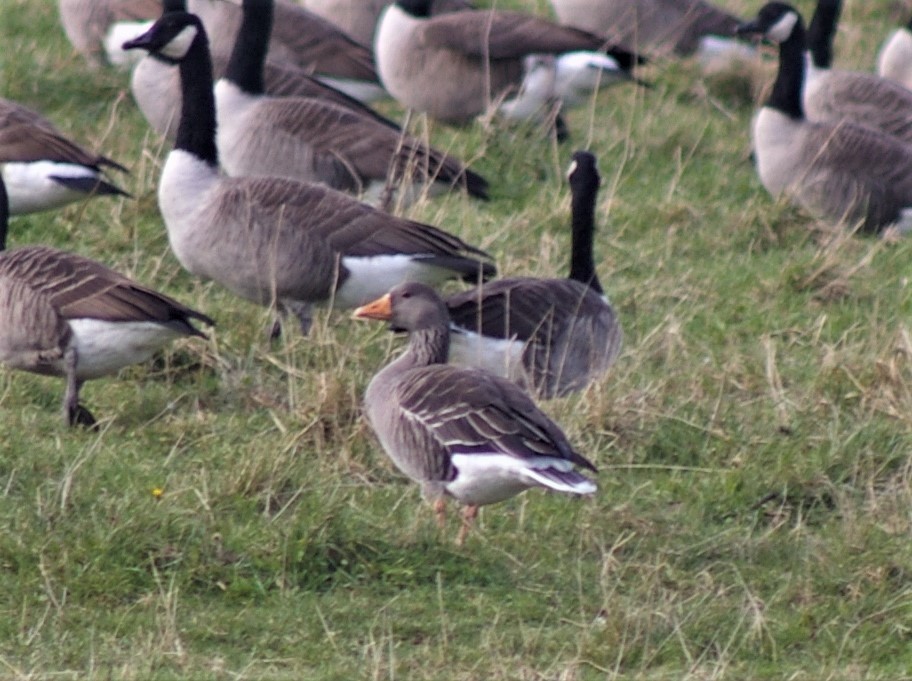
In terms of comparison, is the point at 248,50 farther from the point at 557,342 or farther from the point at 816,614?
the point at 816,614

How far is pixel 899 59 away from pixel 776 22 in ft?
8.54

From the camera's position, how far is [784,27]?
10625 mm

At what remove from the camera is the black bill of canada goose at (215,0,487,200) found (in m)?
9.17

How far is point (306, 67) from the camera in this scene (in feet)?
39.2

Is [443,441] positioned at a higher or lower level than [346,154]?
higher

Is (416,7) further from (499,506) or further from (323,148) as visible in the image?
(499,506)

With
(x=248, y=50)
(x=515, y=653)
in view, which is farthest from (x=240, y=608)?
(x=248, y=50)

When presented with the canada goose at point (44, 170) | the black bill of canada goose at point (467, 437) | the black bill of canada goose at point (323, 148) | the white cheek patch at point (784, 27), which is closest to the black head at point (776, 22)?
the white cheek patch at point (784, 27)

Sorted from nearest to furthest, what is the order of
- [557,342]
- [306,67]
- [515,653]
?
[515,653] < [557,342] < [306,67]

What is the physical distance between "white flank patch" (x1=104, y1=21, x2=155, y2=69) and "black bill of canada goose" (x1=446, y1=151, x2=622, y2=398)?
5.44 metres

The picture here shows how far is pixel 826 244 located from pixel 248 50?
3.26 meters

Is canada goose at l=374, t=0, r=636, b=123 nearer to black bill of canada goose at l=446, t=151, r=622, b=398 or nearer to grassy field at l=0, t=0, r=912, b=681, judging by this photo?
grassy field at l=0, t=0, r=912, b=681

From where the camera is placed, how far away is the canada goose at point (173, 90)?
10.3 meters

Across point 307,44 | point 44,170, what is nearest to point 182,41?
point 44,170
